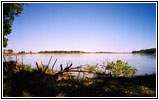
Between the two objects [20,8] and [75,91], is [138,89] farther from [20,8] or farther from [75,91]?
[20,8]

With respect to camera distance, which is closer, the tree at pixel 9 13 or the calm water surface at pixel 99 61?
the tree at pixel 9 13

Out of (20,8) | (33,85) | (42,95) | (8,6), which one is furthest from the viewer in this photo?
(20,8)

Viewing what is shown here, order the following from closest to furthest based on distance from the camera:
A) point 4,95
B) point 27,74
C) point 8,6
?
point 4,95
point 27,74
point 8,6

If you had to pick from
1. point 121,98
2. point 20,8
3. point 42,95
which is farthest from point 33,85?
point 20,8

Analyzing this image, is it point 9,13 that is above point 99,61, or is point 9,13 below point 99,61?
above

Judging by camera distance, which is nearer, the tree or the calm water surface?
the tree

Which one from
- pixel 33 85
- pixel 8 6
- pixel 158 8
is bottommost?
pixel 33 85

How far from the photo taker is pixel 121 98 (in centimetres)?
427

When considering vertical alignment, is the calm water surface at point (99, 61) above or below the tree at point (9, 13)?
below

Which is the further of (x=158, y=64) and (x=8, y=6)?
(x=8, y=6)

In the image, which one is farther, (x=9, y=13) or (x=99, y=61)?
(x=99, y=61)

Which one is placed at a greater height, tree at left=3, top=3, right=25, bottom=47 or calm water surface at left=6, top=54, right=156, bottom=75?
tree at left=3, top=3, right=25, bottom=47

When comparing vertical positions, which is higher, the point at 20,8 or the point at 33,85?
the point at 20,8

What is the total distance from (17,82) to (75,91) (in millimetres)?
2635
